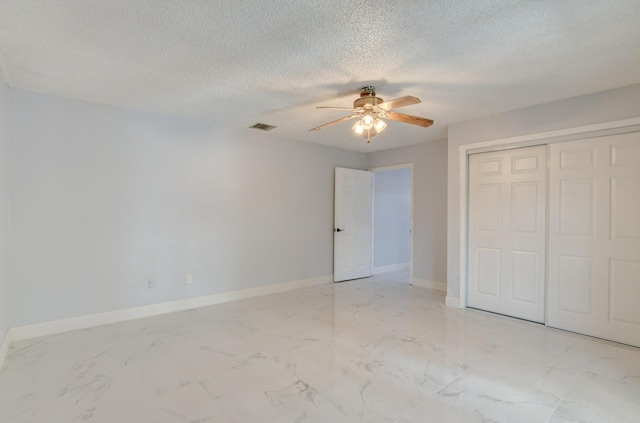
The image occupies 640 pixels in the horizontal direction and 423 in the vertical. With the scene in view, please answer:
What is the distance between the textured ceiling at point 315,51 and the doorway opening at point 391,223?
3.37 metres

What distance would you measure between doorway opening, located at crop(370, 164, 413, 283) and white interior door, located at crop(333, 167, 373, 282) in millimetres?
339

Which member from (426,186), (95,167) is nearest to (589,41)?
(426,186)

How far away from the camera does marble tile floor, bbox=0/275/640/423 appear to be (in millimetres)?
2074

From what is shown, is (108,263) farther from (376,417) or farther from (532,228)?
(532,228)

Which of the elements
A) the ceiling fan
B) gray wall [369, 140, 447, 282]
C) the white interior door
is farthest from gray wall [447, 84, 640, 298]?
the white interior door

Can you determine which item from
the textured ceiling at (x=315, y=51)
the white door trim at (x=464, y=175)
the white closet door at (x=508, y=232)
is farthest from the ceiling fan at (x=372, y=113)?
the white closet door at (x=508, y=232)

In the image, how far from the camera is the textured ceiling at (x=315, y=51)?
2.01m

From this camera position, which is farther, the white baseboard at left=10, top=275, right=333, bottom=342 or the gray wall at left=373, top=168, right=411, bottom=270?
the gray wall at left=373, top=168, right=411, bottom=270

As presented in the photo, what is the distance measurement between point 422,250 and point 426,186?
110cm

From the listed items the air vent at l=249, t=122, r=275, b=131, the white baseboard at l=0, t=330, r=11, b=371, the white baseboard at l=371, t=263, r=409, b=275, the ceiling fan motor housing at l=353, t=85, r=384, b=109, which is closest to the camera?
the white baseboard at l=0, t=330, r=11, b=371

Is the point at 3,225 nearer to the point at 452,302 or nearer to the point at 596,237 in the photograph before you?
the point at 452,302

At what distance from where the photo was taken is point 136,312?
388 centimetres

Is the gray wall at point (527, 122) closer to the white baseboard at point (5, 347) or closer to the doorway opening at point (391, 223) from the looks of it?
the doorway opening at point (391, 223)

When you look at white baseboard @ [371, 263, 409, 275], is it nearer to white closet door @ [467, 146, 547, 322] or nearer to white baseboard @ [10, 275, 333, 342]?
white baseboard @ [10, 275, 333, 342]
